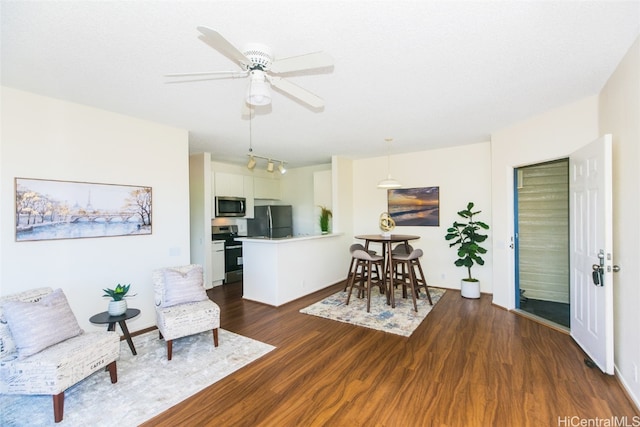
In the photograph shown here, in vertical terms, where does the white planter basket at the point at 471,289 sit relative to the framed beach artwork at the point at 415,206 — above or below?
below

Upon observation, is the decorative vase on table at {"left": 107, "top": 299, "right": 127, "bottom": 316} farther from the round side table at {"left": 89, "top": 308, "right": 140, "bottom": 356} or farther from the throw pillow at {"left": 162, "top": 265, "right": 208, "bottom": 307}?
the throw pillow at {"left": 162, "top": 265, "right": 208, "bottom": 307}

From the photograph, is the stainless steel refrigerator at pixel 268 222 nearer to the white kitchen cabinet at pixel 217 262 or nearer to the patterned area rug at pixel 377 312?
the white kitchen cabinet at pixel 217 262

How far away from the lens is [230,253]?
5863mm

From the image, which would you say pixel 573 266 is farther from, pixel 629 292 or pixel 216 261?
pixel 216 261

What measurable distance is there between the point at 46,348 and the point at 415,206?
211 inches

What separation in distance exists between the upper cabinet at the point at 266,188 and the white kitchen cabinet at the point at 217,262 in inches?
64.0

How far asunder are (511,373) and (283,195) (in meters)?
6.04

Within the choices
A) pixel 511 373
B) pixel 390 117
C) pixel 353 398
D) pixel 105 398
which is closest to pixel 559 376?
pixel 511 373

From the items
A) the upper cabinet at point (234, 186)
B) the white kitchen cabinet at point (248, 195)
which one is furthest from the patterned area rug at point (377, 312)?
the upper cabinet at point (234, 186)

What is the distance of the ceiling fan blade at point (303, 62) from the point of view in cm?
160

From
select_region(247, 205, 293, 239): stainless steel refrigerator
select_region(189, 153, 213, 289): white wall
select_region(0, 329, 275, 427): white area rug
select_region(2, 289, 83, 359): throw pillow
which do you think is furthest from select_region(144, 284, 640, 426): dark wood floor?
select_region(247, 205, 293, 239): stainless steel refrigerator

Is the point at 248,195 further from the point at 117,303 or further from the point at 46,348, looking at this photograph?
the point at 46,348

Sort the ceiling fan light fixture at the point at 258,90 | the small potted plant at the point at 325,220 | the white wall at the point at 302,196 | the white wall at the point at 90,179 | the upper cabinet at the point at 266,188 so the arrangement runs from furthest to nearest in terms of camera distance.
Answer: the white wall at the point at 302,196
the upper cabinet at the point at 266,188
the small potted plant at the point at 325,220
the white wall at the point at 90,179
the ceiling fan light fixture at the point at 258,90

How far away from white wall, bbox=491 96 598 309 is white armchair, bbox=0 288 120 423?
481cm
